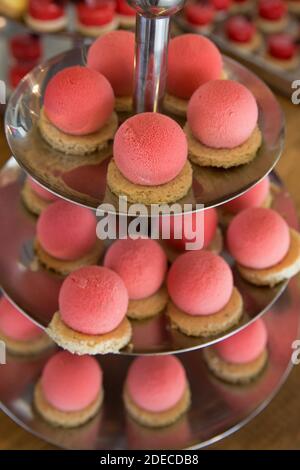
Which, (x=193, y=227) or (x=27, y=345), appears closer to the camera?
(x=193, y=227)

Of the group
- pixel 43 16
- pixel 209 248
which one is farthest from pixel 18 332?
pixel 43 16

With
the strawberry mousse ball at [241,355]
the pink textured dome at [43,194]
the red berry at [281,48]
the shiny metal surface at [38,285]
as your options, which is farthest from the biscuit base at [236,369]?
the red berry at [281,48]

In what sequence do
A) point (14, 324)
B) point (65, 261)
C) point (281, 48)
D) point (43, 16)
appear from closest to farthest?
point (65, 261)
point (14, 324)
point (43, 16)
point (281, 48)

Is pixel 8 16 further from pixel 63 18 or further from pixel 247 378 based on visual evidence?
pixel 247 378

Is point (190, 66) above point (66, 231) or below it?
above

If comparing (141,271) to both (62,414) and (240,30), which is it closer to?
(62,414)

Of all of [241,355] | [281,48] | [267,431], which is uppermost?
[281,48]

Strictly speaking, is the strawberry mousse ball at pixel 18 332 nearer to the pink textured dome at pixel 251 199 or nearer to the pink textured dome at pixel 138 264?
the pink textured dome at pixel 138 264
